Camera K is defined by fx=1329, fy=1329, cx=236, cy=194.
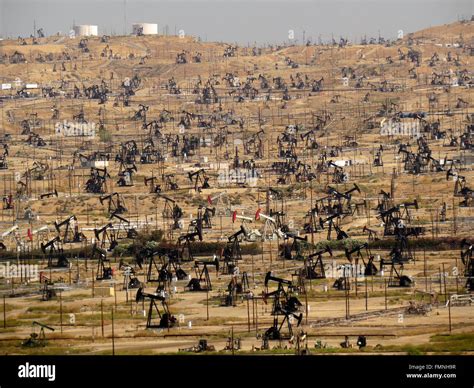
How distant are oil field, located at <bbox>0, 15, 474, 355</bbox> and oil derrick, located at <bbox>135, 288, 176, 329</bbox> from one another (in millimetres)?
116

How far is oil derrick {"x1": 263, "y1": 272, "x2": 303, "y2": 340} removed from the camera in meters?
38.5

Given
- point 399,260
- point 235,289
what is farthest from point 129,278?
point 399,260

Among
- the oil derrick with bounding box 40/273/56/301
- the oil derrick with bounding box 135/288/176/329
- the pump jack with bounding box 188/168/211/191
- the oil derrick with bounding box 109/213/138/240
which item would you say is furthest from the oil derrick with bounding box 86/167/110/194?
the oil derrick with bounding box 135/288/176/329

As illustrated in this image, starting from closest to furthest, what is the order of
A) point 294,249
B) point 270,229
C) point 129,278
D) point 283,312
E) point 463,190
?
point 283,312 < point 129,278 < point 294,249 < point 270,229 < point 463,190

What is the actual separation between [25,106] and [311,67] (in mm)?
40691

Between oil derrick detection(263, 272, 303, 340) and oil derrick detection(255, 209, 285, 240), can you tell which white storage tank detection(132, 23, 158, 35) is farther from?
oil derrick detection(263, 272, 303, 340)

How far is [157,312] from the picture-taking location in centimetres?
4444

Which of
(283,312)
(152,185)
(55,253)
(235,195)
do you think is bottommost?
(55,253)

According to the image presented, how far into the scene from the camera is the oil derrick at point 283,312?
3850 cm

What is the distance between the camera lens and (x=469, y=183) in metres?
80.6

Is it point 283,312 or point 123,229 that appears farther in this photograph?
point 123,229

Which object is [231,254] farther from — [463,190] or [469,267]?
[463,190]

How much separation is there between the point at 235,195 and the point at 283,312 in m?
37.9

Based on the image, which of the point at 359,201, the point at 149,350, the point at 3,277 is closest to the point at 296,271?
the point at 3,277
